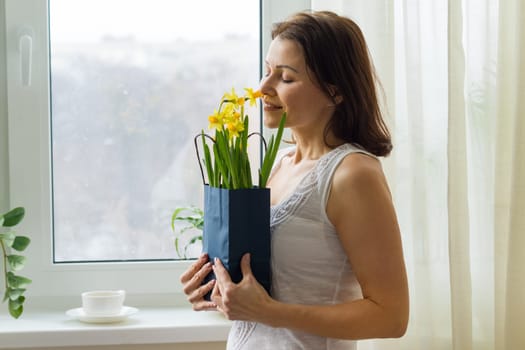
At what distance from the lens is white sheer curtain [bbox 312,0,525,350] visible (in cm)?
187

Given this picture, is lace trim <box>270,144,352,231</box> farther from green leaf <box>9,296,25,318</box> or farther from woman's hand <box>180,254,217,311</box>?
green leaf <box>9,296,25,318</box>

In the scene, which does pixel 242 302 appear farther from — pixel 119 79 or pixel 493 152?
pixel 119 79

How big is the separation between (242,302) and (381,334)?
0.83 feet

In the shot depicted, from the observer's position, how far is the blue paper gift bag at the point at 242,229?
1316 mm

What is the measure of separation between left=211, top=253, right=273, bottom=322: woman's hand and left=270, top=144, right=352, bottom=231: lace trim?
113mm

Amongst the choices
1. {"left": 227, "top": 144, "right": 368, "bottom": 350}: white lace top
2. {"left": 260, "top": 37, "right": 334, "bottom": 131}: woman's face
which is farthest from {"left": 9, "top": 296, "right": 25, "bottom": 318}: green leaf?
{"left": 260, "top": 37, "right": 334, "bottom": 131}: woman's face

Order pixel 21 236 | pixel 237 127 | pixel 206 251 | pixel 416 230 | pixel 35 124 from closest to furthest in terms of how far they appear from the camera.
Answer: pixel 237 127, pixel 206 251, pixel 416 230, pixel 21 236, pixel 35 124

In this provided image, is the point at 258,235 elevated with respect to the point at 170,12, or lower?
lower

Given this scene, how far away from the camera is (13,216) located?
6.49 feet

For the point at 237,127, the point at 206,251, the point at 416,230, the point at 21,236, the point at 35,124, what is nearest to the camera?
the point at 237,127

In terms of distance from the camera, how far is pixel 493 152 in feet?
6.28

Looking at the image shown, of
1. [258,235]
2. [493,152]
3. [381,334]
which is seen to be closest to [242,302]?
[258,235]

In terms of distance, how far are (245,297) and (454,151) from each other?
2.60 feet

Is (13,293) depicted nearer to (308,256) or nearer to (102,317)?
(102,317)
